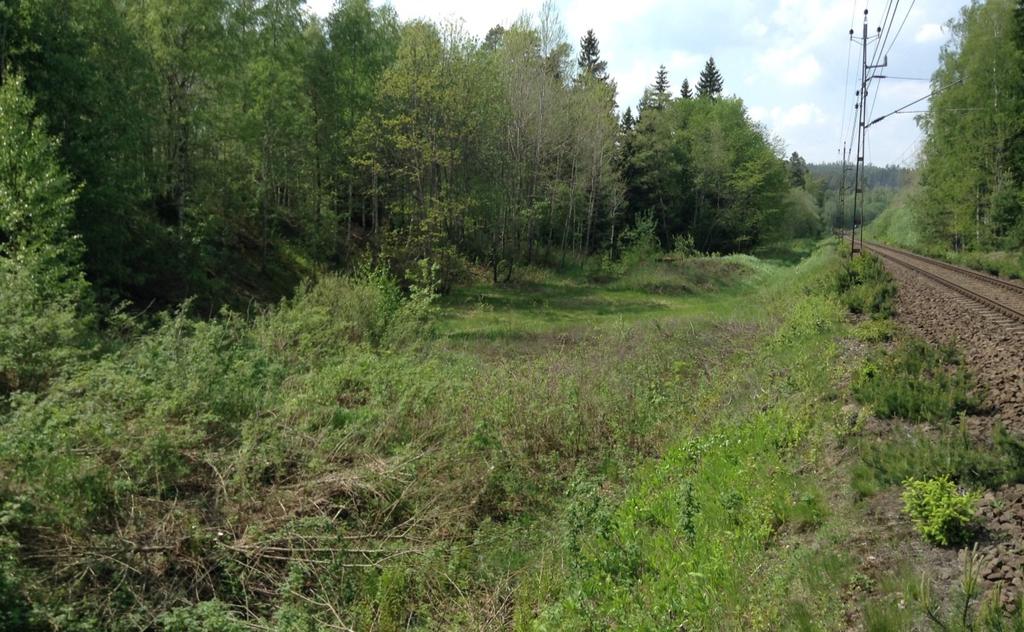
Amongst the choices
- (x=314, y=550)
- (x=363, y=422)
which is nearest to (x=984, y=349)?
(x=363, y=422)

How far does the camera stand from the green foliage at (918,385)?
269 inches

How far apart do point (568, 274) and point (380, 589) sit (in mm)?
32509

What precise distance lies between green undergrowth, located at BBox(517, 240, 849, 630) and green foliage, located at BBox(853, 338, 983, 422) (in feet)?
1.68

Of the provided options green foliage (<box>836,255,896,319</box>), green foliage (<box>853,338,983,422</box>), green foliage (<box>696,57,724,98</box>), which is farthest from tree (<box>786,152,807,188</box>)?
green foliage (<box>853,338,983,422</box>)

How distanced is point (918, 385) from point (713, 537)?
364cm

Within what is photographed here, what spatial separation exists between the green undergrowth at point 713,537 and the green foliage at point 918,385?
51cm

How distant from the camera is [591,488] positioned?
7211 mm

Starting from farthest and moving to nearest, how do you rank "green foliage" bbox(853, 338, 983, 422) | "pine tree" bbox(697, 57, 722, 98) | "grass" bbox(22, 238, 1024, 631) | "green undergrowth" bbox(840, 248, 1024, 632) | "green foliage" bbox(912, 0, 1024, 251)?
1. "pine tree" bbox(697, 57, 722, 98)
2. "green foliage" bbox(912, 0, 1024, 251)
3. "green foliage" bbox(853, 338, 983, 422)
4. "grass" bbox(22, 238, 1024, 631)
5. "green undergrowth" bbox(840, 248, 1024, 632)

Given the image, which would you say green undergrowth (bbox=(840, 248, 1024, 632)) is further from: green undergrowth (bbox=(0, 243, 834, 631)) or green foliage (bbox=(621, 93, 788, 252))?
green foliage (bbox=(621, 93, 788, 252))

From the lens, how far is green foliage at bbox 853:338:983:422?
684 cm

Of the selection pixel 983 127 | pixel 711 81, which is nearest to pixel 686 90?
pixel 711 81

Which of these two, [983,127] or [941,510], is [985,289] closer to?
[941,510]

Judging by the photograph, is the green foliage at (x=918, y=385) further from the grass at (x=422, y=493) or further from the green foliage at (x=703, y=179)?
the green foliage at (x=703, y=179)

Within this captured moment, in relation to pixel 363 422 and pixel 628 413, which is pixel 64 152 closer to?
pixel 363 422
